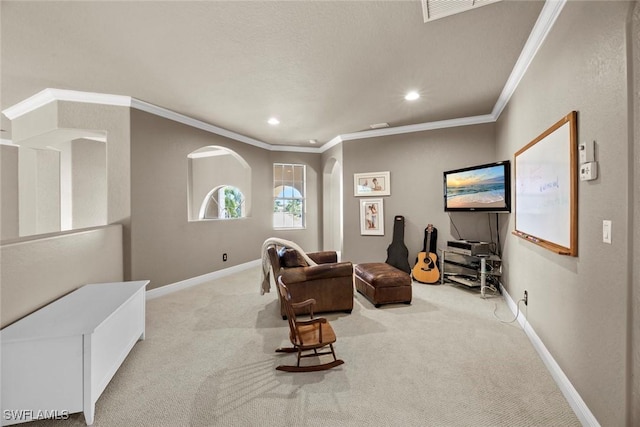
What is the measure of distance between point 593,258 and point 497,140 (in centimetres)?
308

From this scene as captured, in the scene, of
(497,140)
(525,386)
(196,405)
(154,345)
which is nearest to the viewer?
(196,405)

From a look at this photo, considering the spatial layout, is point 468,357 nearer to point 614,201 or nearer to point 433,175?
point 614,201

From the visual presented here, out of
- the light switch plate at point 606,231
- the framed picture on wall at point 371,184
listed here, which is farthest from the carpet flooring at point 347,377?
the framed picture on wall at point 371,184

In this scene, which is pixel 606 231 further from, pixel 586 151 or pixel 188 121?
pixel 188 121

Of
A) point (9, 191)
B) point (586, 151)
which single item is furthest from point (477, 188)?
point (9, 191)

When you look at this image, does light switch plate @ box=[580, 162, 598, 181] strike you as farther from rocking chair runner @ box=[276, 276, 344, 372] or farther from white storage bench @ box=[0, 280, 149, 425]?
white storage bench @ box=[0, 280, 149, 425]

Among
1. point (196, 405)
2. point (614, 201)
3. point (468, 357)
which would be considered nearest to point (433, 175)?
point (468, 357)

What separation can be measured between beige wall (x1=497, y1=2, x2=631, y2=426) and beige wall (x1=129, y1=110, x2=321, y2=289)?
14.7ft

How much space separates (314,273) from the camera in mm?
3012

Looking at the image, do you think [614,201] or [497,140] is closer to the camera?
[614,201]

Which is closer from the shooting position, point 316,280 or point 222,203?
point 316,280

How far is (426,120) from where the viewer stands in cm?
439

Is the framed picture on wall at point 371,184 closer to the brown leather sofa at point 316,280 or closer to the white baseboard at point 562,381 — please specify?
the brown leather sofa at point 316,280

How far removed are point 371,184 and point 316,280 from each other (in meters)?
2.60
